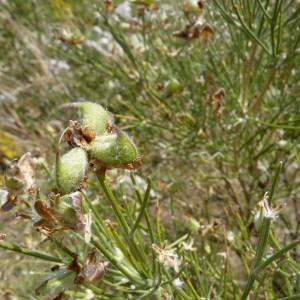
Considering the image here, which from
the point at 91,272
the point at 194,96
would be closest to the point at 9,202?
the point at 91,272

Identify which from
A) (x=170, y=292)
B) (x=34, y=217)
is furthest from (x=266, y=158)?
(x=34, y=217)

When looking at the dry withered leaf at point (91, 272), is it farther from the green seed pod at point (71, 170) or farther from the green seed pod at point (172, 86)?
the green seed pod at point (172, 86)

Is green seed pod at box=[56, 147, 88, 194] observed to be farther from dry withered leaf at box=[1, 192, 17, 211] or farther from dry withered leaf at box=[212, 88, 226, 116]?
dry withered leaf at box=[212, 88, 226, 116]

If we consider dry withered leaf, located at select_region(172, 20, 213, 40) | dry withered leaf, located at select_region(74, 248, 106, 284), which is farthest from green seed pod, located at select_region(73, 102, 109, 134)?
dry withered leaf, located at select_region(172, 20, 213, 40)

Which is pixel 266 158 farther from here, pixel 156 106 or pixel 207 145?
pixel 156 106

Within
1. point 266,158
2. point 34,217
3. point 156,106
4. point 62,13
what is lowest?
point 266,158

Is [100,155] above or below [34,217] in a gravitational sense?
above
